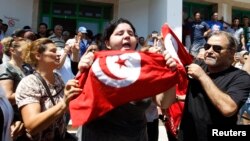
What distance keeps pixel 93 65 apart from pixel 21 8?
34.2ft

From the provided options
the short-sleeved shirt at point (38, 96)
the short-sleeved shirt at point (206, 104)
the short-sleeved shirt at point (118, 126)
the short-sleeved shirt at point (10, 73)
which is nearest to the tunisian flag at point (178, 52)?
the short-sleeved shirt at point (206, 104)

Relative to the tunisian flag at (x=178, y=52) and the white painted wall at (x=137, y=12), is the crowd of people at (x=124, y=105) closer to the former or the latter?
the tunisian flag at (x=178, y=52)

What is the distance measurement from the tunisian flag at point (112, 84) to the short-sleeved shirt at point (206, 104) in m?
0.42

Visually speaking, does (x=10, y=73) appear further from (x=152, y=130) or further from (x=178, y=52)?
(x=152, y=130)

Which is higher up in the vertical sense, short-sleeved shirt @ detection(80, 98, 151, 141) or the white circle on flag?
the white circle on flag

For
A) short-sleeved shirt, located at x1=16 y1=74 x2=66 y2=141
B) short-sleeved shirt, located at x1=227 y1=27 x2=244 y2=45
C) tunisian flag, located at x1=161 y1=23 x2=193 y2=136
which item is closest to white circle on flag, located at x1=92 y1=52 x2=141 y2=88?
tunisian flag, located at x1=161 y1=23 x2=193 y2=136

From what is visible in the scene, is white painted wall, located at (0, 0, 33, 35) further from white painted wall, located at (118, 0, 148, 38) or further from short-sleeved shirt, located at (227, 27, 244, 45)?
short-sleeved shirt, located at (227, 27, 244, 45)

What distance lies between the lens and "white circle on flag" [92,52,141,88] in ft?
8.39

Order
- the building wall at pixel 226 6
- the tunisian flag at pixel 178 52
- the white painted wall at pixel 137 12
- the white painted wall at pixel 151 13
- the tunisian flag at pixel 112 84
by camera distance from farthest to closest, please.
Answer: the building wall at pixel 226 6 → the white painted wall at pixel 137 12 → the white painted wall at pixel 151 13 → the tunisian flag at pixel 178 52 → the tunisian flag at pixel 112 84

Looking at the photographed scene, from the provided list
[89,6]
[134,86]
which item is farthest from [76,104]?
[89,6]

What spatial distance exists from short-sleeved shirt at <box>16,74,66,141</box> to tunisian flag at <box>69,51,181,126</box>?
34 centimetres

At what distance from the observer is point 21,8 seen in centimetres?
1238

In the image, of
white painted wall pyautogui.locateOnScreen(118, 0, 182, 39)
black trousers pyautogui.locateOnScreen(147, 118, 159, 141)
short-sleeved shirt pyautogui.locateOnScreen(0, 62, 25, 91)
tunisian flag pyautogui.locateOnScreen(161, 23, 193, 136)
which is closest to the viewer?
tunisian flag pyautogui.locateOnScreen(161, 23, 193, 136)

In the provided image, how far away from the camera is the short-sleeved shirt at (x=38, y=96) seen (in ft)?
9.12
